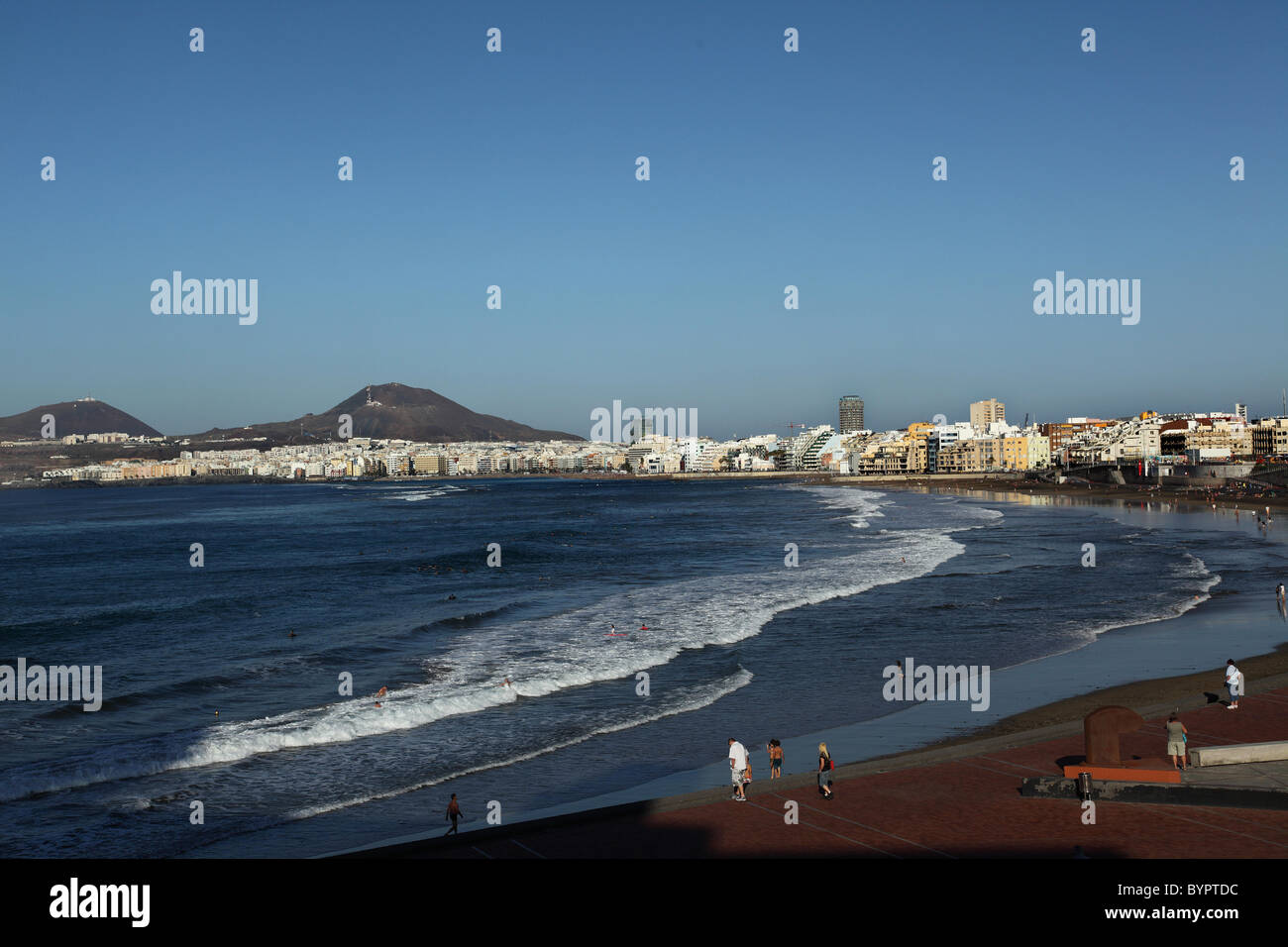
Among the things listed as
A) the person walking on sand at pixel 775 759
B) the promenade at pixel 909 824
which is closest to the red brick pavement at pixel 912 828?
the promenade at pixel 909 824

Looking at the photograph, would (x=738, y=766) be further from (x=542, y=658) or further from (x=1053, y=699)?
(x=542, y=658)

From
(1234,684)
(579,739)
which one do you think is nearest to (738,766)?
(579,739)

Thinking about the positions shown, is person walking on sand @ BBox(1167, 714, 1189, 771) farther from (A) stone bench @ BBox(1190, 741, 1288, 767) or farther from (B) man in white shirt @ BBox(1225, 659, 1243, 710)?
(B) man in white shirt @ BBox(1225, 659, 1243, 710)

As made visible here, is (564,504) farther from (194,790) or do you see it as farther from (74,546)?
(194,790)
